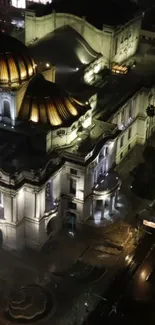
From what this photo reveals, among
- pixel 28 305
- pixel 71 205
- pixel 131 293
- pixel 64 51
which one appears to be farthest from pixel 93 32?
pixel 28 305

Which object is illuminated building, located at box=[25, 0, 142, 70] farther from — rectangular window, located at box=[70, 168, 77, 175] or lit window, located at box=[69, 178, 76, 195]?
lit window, located at box=[69, 178, 76, 195]

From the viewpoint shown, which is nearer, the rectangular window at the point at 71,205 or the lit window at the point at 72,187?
the lit window at the point at 72,187

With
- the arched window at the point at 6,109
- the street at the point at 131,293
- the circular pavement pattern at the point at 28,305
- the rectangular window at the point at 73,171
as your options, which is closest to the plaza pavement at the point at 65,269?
the circular pavement pattern at the point at 28,305

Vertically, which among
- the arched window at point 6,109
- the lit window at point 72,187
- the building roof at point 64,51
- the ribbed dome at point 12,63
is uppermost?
the ribbed dome at point 12,63

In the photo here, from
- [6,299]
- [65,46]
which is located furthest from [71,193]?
[65,46]

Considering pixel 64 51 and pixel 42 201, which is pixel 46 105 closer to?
pixel 42 201

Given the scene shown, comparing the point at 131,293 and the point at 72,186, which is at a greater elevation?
the point at 72,186

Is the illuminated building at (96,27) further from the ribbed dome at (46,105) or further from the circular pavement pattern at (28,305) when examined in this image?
the circular pavement pattern at (28,305)
